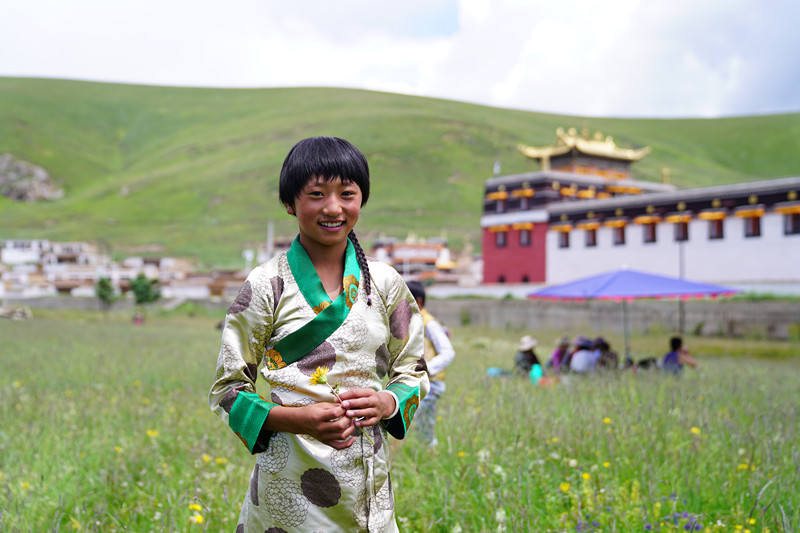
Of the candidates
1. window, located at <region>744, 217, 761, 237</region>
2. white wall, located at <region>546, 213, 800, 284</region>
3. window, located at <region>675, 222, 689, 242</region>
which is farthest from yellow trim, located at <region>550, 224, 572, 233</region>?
window, located at <region>744, 217, 761, 237</region>

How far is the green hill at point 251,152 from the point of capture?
93625mm

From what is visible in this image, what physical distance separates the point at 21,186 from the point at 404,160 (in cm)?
6498

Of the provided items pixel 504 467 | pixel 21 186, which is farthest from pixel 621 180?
pixel 21 186

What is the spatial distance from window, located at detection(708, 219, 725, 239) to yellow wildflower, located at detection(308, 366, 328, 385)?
99.0ft

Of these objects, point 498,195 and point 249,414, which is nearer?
point 249,414

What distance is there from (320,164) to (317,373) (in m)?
0.70

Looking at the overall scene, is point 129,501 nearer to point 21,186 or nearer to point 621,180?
point 621,180

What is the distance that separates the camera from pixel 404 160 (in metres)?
112

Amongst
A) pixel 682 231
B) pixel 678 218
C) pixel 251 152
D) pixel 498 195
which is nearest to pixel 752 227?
pixel 682 231

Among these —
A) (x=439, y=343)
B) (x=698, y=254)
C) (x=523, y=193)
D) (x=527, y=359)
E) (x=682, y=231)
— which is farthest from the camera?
(x=523, y=193)

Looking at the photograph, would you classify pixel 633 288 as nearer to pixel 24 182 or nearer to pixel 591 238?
pixel 591 238

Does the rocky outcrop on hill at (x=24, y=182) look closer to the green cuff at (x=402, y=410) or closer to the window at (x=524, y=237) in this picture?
the window at (x=524, y=237)

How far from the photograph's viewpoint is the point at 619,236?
107ft

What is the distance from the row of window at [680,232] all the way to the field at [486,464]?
74.8 ft
